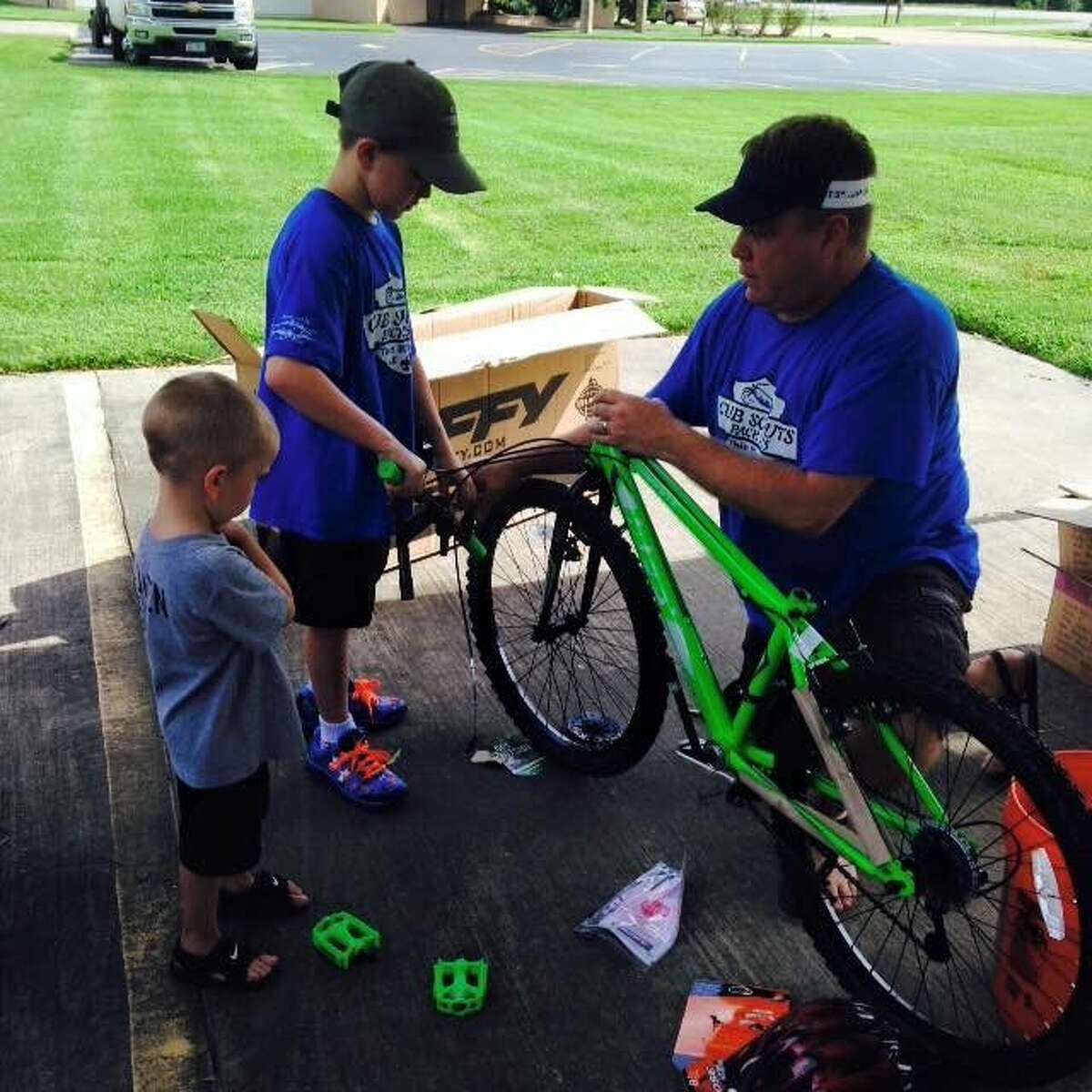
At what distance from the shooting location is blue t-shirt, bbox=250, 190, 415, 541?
2.83 meters

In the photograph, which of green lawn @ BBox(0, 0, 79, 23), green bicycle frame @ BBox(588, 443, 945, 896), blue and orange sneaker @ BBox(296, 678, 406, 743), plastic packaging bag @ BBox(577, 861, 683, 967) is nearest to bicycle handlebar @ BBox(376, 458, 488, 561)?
green bicycle frame @ BBox(588, 443, 945, 896)

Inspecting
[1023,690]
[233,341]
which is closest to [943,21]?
[233,341]

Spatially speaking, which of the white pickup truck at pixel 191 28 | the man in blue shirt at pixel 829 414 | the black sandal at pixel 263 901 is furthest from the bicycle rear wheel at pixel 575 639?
the white pickup truck at pixel 191 28

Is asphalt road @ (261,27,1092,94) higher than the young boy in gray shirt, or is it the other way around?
the young boy in gray shirt

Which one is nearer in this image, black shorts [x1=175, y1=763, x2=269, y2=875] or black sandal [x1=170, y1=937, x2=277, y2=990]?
black shorts [x1=175, y1=763, x2=269, y2=875]

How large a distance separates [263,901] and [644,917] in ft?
2.91

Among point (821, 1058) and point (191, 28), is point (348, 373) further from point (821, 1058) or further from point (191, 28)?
point (191, 28)

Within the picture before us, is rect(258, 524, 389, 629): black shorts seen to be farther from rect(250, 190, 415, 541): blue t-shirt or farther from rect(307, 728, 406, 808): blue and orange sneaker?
rect(307, 728, 406, 808): blue and orange sneaker

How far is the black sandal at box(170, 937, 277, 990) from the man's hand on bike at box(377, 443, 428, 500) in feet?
3.64

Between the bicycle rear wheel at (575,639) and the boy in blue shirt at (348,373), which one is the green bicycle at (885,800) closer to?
the bicycle rear wheel at (575,639)

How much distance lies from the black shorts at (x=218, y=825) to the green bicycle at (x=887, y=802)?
104 centimetres

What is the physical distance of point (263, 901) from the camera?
112 inches

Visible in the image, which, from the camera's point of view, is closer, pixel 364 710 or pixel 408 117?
pixel 408 117

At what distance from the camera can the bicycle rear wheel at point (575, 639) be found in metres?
3.11
